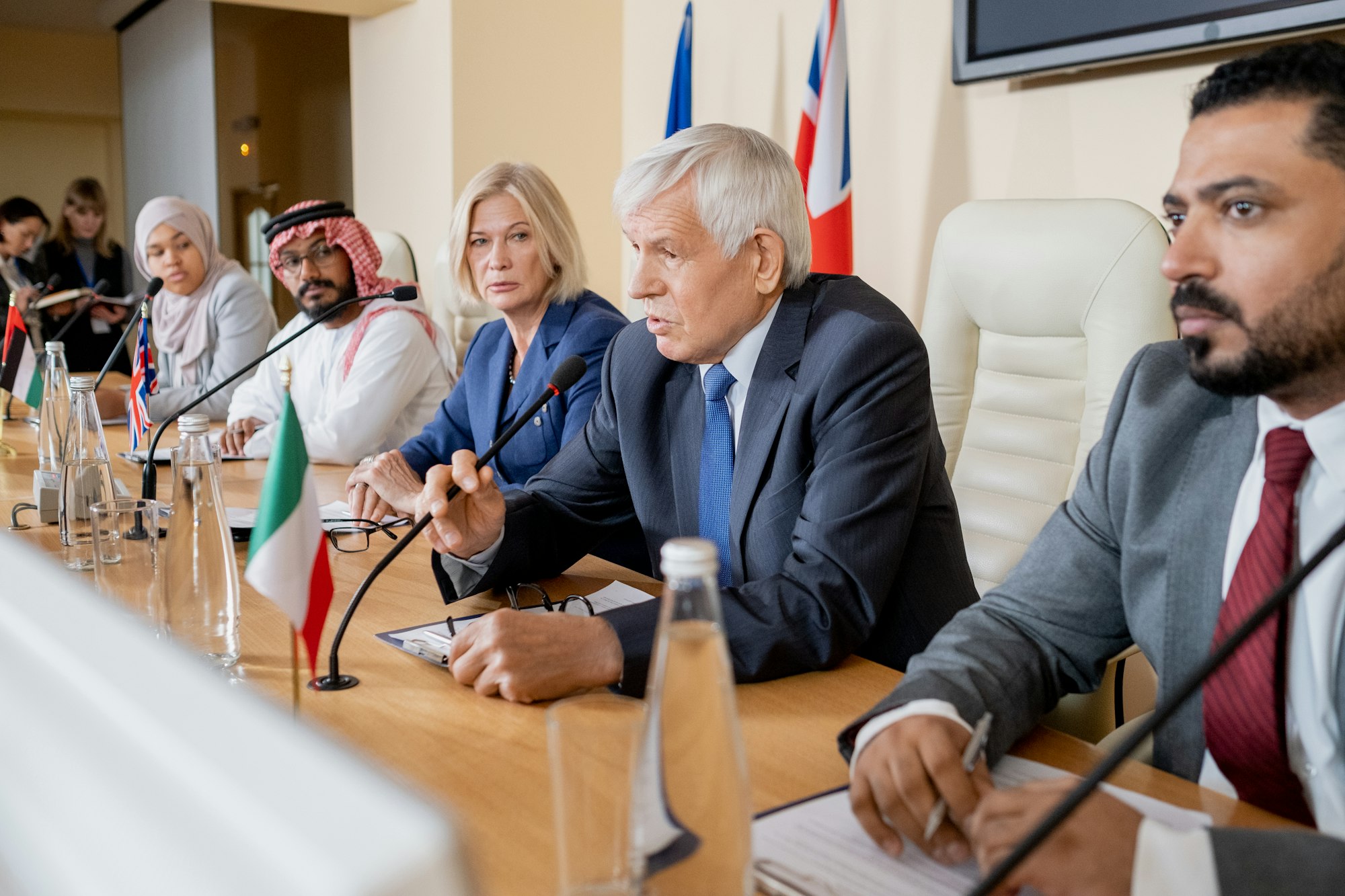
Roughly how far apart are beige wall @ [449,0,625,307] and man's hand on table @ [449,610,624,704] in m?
3.64

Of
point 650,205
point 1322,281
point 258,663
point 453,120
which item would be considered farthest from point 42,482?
point 453,120

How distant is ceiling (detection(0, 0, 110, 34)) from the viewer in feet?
26.9

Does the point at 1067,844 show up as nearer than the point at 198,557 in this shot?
Yes

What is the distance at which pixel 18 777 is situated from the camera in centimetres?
26

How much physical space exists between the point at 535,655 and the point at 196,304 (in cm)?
354

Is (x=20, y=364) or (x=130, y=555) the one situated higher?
(x=20, y=364)

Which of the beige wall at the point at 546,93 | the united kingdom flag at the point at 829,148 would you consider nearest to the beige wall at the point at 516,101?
the beige wall at the point at 546,93

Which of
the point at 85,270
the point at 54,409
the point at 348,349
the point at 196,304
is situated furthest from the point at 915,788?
the point at 85,270

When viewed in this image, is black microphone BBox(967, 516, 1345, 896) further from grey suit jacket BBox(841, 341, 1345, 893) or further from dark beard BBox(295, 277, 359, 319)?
dark beard BBox(295, 277, 359, 319)

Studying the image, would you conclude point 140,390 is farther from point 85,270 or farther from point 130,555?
point 85,270

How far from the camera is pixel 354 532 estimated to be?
1895 mm

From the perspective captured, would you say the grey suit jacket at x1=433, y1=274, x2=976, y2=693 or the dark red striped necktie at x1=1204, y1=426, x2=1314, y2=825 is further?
the grey suit jacket at x1=433, y1=274, x2=976, y2=693

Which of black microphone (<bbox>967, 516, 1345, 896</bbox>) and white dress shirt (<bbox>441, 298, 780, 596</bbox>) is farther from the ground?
white dress shirt (<bbox>441, 298, 780, 596</bbox>)

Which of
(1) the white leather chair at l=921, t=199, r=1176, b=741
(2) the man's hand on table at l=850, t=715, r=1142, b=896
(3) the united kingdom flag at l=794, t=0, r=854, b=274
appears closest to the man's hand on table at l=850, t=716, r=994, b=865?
(2) the man's hand on table at l=850, t=715, r=1142, b=896
